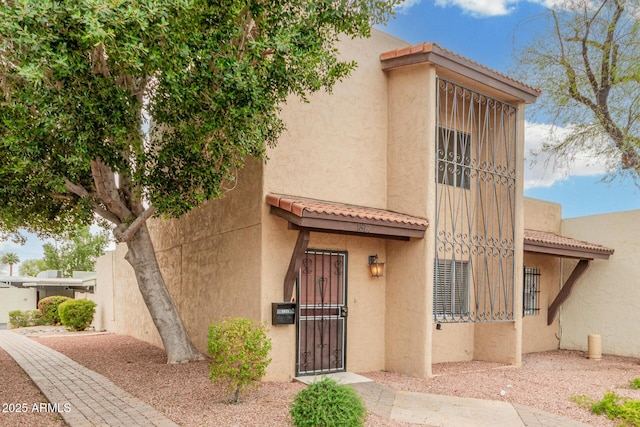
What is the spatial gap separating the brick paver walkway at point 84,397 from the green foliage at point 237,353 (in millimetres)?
924

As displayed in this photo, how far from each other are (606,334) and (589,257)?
219cm

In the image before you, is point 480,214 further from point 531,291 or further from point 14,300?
point 14,300

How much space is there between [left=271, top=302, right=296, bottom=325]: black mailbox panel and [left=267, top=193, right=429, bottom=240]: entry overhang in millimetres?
1282

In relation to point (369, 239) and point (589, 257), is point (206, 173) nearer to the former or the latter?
point (369, 239)

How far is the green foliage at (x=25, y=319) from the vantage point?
22.2m

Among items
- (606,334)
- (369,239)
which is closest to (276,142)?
(369,239)

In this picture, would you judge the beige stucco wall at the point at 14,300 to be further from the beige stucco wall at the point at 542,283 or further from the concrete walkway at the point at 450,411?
the concrete walkway at the point at 450,411

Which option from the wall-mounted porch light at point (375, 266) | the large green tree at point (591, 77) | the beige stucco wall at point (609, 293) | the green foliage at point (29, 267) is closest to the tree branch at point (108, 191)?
the wall-mounted porch light at point (375, 266)

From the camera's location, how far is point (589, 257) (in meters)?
12.5

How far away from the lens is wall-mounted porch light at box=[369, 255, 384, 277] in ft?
30.5

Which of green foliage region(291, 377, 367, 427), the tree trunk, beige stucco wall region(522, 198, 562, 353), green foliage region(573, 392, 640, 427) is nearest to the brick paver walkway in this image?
the tree trunk

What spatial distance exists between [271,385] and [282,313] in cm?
112

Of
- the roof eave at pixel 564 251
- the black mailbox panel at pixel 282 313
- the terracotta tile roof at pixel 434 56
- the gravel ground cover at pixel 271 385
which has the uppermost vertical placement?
the terracotta tile roof at pixel 434 56

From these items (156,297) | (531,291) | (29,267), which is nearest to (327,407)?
(156,297)
